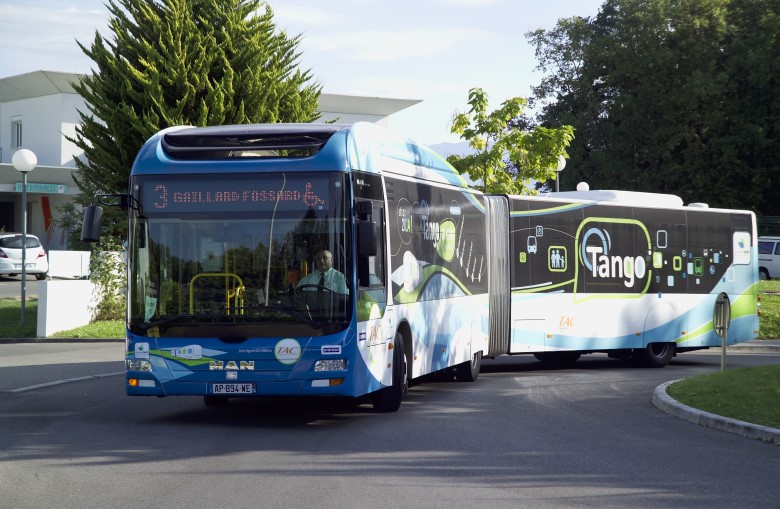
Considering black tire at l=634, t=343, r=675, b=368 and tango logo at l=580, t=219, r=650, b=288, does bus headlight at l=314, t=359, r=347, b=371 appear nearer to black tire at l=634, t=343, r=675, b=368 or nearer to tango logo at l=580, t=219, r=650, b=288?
tango logo at l=580, t=219, r=650, b=288

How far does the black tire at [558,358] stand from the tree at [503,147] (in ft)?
24.5

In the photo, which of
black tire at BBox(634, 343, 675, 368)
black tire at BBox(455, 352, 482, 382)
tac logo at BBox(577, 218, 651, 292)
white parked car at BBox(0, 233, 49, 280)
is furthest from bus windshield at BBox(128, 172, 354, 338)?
white parked car at BBox(0, 233, 49, 280)

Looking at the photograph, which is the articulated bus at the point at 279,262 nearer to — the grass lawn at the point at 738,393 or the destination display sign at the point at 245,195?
the destination display sign at the point at 245,195

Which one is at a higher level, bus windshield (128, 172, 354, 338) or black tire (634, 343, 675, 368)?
bus windshield (128, 172, 354, 338)

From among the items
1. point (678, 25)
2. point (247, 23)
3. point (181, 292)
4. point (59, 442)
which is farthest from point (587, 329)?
point (678, 25)

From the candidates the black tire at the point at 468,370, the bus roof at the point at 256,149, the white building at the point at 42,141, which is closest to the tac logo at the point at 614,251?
the black tire at the point at 468,370

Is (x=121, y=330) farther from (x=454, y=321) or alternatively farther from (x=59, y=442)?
(x=59, y=442)

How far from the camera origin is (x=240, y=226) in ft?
37.8

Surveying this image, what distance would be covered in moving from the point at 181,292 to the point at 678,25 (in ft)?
156

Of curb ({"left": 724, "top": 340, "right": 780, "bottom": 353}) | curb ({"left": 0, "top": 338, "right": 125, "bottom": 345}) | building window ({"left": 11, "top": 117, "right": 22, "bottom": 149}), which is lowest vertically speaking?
curb ({"left": 724, "top": 340, "right": 780, "bottom": 353})

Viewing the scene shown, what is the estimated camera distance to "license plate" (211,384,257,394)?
11.5 metres

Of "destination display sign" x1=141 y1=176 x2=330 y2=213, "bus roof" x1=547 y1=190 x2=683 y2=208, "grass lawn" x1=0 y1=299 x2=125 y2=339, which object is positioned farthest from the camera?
"grass lawn" x1=0 y1=299 x2=125 y2=339

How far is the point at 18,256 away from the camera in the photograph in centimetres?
4197

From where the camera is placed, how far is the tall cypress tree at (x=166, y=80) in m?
28.9
